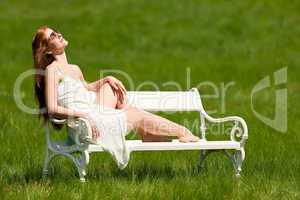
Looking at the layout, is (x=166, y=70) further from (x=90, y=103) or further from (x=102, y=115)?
(x=102, y=115)

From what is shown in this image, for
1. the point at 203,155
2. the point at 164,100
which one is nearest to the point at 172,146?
the point at 203,155

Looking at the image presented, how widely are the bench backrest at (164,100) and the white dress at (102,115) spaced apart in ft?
2.23

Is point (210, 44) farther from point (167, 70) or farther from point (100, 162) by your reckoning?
point (100, 162)

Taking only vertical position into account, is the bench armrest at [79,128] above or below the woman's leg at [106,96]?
below

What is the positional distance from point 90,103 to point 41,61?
0.61 metres

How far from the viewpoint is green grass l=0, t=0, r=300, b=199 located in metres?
6.58

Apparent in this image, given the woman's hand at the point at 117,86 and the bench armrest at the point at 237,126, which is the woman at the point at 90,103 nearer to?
the woman's hand at the point at 117,86

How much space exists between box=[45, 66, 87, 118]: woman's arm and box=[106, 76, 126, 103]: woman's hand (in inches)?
22.3

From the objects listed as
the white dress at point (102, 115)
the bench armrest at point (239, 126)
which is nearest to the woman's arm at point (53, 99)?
the white dress at point (102, 115)

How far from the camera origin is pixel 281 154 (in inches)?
329

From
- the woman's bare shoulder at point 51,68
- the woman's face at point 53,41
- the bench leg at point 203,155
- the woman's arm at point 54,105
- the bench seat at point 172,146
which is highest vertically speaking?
the woman's face at point 53,41

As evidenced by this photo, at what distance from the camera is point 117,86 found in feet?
23.9

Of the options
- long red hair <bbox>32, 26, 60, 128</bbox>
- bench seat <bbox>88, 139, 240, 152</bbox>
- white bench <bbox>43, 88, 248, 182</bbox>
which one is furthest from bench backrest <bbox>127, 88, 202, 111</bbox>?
long red hair <bbox>32, 26, 60, 128</bbox>

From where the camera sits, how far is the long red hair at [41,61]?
7133 mm
